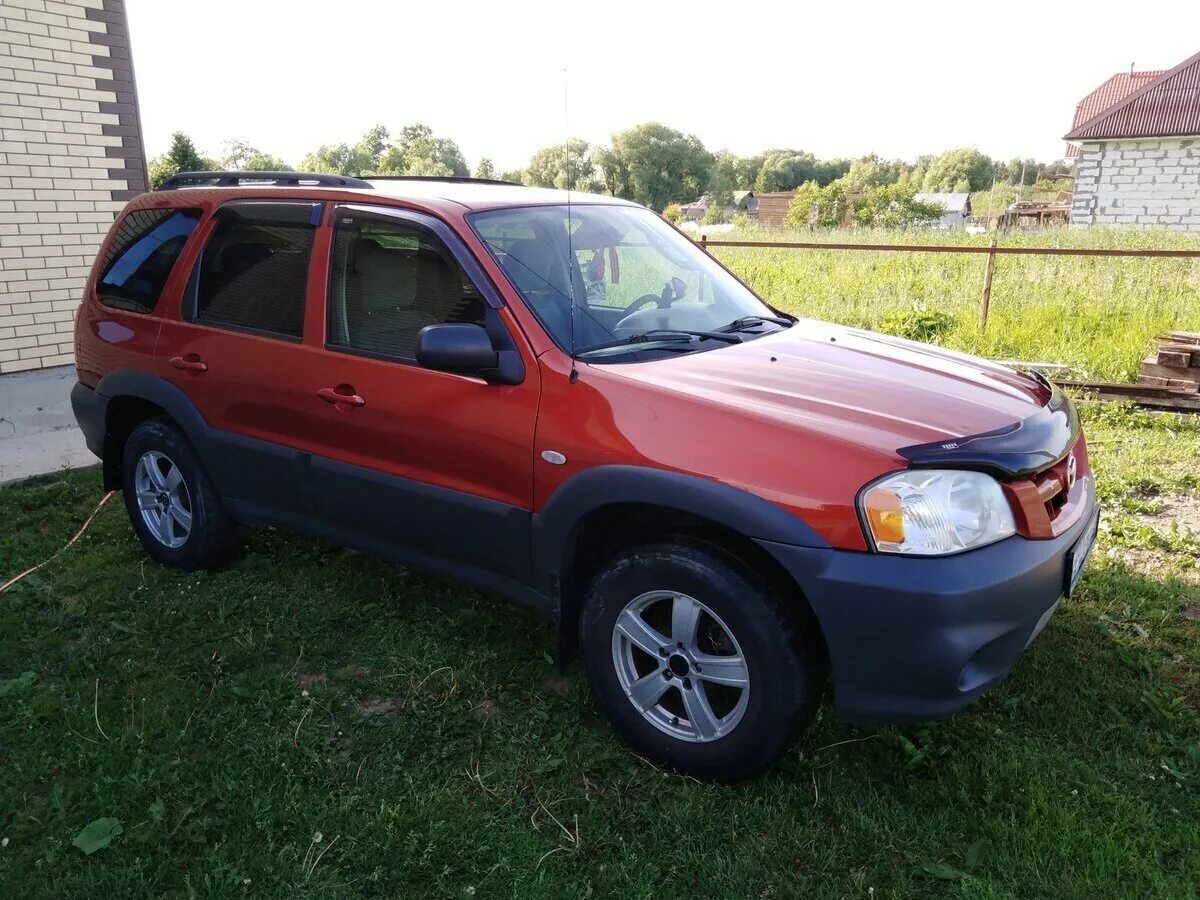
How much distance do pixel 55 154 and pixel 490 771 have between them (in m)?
7.41

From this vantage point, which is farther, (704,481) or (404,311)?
(404,311)

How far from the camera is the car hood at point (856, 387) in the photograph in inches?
100

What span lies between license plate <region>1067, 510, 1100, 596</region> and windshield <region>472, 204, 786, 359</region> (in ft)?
4.40

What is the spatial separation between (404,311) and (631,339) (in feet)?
2.88

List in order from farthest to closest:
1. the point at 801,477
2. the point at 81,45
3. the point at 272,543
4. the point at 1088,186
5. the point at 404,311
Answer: the point at 1088,186 → the point at 81,45 → the point at 272,543 → the point at 404,311 → the point at 801,477

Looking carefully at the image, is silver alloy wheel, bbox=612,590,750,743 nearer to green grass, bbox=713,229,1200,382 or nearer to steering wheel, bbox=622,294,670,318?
steering wheel, bbox=622,294,670,318

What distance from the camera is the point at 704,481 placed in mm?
2574

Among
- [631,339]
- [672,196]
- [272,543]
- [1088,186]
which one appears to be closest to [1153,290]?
[631,339]

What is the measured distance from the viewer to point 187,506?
4.33 meters

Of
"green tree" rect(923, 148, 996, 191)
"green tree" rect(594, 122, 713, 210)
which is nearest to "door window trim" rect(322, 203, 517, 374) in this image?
"green tree" rect(594, 122, 713, 210)

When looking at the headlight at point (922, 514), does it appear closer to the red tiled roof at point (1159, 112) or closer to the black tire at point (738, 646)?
the black tire at point (738, 646)

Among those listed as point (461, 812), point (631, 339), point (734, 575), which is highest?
point (631, 339)

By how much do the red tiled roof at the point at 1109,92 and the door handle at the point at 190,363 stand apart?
3877 centimetres

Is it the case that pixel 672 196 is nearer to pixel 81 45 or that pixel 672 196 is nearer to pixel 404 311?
pixel 81 45
